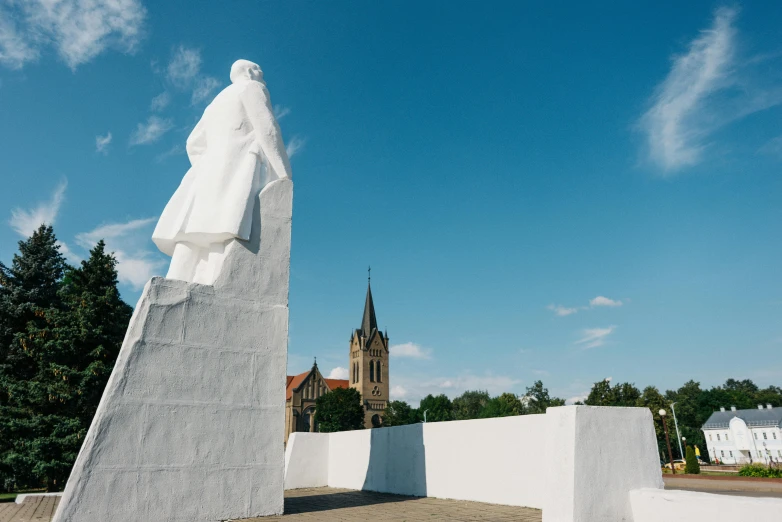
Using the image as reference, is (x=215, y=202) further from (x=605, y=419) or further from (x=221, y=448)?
(x=605, y=419)

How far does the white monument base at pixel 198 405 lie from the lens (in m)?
5.55

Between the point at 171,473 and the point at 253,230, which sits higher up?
the point at 253,230

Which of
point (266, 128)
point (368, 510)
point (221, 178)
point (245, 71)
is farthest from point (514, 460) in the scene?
point (245, 71)

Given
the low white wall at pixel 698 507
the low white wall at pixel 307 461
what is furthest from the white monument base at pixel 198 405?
the low white wall at pixel 307 461

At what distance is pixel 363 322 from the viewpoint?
70.9 meters

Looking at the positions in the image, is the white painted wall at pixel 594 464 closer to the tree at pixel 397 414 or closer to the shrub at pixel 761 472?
the shrub at pixel 761 472

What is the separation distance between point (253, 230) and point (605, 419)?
504 cm

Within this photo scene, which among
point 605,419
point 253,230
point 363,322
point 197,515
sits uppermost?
point 363,322

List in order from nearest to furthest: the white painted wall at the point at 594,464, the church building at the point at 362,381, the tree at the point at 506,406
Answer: the white painted wall at the point at 594,464 → the tree at the point at 506,406 → the church building at the point at 362,381

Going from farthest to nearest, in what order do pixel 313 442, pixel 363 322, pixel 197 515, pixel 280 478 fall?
pixel 363 322
pixel 313 442
pixel 280 478
pixel 197 515

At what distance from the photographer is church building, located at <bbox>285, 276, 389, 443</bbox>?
214 feet

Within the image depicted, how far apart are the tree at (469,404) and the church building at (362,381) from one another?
532 inches

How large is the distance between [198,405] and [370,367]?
208 feet

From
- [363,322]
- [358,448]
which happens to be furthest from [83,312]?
[363,322]
